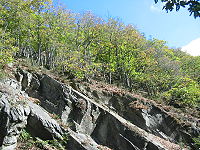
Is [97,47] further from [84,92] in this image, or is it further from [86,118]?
[86,118]

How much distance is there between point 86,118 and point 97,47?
52.0ft

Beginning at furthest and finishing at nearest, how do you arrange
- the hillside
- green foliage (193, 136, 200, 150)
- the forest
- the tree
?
1. the forest
2. green foliage (193, 136, 200, 150)
3. the hillside
4. the tree

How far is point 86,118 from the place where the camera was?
17.3 m

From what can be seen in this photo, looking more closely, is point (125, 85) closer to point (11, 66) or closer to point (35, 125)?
point (11, 66)

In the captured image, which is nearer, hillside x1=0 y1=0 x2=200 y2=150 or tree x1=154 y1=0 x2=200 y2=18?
tree x1=154 y1=0 x2=200 y2=18

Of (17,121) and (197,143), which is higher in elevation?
(197,143)

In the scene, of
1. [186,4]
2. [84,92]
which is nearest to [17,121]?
[84,92]

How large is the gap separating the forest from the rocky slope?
493 cm

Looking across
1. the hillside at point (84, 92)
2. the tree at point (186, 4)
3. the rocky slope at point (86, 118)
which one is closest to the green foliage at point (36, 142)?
the hillside at point (84, 92)

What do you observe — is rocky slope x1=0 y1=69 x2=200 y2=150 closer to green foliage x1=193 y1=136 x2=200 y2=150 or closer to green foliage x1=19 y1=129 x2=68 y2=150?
green foliage x1=19 y1=129 x2=68 y2=150

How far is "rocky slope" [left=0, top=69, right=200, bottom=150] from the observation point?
12.6 m

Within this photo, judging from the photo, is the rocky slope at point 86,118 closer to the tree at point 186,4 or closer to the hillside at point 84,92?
the hillside at point 84,92

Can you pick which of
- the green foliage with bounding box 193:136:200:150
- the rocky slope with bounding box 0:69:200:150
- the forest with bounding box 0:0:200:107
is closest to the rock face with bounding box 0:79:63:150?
the rocky slope with bounding box 0:69:200:150

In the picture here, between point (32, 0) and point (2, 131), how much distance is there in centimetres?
1936
